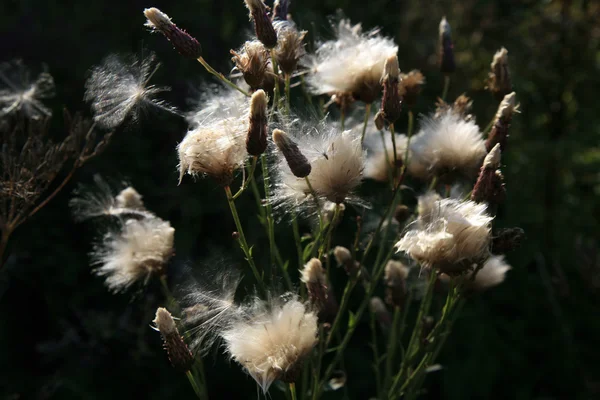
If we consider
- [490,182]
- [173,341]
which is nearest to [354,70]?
[490,182]

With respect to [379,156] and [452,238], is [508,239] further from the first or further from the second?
[379,156]

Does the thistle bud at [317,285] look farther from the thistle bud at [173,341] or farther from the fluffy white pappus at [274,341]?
the thistle bud at [173,341]

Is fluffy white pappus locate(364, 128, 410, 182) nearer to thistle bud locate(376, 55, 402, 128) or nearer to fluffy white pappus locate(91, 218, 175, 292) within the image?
thistle bud locate(376, 55, 402, 128)

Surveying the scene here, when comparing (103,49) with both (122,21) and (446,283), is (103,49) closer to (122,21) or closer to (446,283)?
(122,21)

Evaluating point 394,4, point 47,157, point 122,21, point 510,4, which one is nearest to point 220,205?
point 122,21

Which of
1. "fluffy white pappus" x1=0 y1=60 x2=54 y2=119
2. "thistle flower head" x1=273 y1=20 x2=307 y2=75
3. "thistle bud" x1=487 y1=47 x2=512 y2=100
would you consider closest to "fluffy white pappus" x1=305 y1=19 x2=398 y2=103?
"thistle flower head" x1=273 y1=20 x2=307 y2=75
